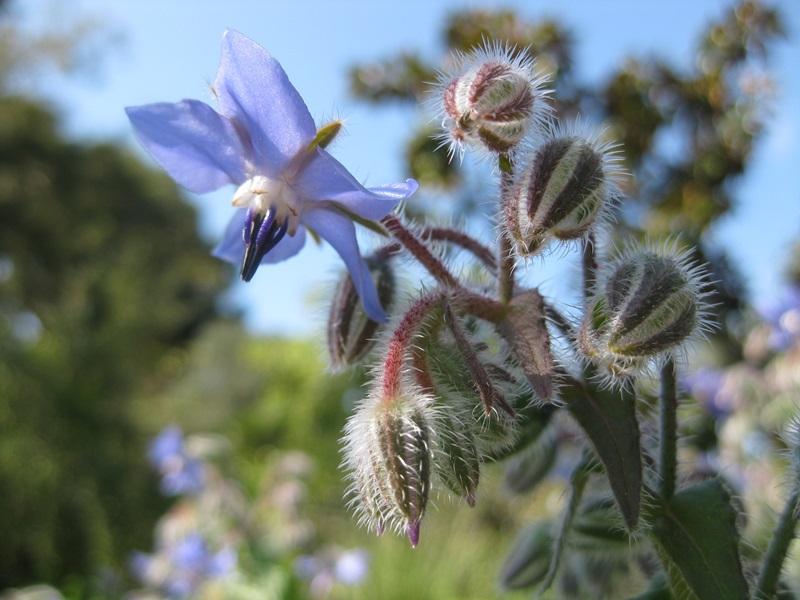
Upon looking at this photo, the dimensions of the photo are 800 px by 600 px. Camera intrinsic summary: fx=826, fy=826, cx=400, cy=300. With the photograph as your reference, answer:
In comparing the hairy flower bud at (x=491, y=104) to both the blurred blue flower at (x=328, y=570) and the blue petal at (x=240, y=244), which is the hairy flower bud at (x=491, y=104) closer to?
the blue petal at (x=240, y=244)

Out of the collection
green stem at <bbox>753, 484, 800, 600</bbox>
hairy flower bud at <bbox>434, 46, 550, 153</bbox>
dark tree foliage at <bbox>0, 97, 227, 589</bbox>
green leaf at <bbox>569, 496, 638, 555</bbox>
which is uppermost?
dark tree foliage at <bbox>0, 97, 227, 589</bbox>

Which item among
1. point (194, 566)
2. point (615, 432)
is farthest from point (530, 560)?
point (194, 566)

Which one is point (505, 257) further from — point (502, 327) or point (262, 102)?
point (262, 102)

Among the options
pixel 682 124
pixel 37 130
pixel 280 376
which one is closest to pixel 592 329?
pixel 682 124

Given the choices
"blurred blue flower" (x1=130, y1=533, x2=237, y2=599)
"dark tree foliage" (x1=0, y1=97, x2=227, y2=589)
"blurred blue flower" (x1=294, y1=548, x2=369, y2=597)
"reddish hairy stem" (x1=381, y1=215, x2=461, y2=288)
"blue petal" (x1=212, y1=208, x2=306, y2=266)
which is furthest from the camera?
"dark tree foliage" (x1=0, y1=97, x2=227, y2=589)

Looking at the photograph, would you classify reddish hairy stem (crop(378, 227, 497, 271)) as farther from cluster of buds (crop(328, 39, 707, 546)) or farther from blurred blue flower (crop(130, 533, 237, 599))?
blurred blue flower (crop(130, 533, 237, 599))

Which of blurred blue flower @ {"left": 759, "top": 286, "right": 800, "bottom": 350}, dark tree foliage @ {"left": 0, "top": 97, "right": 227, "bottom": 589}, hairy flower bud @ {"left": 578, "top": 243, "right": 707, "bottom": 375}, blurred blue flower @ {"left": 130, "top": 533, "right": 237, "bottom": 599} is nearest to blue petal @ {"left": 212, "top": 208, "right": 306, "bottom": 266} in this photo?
hairy flower bud @ {"left": 578, "top": 243, "right": 707, "bottom": 375}

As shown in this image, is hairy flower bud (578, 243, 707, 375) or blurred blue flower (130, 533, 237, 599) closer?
hairy flower bud (578, 243, 707, 375)

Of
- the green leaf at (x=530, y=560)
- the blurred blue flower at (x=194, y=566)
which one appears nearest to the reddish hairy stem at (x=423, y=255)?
the green leaf at (x=530, y=560)
